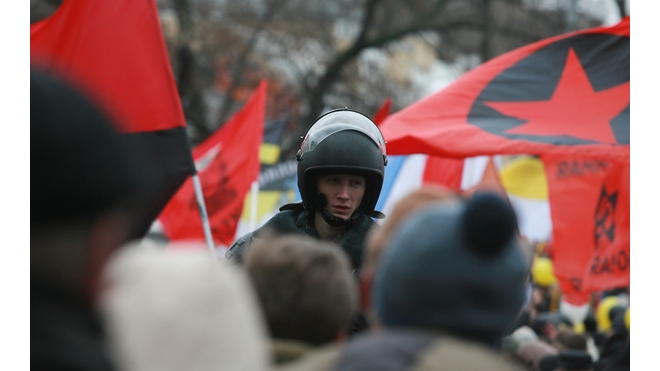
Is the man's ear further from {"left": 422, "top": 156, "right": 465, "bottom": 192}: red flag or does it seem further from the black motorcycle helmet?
{"left": 422, "top": 156, "right": 465, "bottom": 192}: red flag

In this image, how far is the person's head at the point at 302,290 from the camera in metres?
2.38

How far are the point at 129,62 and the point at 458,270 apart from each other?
12.6 feet

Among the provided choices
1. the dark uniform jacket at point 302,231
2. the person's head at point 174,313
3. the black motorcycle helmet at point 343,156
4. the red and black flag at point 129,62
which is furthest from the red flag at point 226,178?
the person's head at point 174,313

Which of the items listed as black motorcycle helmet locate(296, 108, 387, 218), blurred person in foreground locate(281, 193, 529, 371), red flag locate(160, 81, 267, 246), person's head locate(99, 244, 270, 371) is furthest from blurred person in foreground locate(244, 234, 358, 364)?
red flag locate(160, 81, 267, 246)

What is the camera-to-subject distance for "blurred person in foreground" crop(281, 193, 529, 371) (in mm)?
2031

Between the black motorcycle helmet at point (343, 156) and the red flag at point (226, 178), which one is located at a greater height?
the black motorcycle helmet at point (343, 156)

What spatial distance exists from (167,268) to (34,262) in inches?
8.7

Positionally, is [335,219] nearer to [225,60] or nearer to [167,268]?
A: [167,268]

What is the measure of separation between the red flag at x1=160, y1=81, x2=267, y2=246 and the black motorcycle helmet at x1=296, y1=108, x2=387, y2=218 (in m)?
3.85

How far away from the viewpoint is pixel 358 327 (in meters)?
3.68

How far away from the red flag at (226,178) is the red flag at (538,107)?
2.04m

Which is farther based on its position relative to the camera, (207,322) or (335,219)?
(335,219)

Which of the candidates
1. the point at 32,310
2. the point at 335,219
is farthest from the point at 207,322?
the point at 335,219

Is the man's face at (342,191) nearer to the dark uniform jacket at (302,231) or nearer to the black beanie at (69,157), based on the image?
the dark uniform jacket at (302,231)
